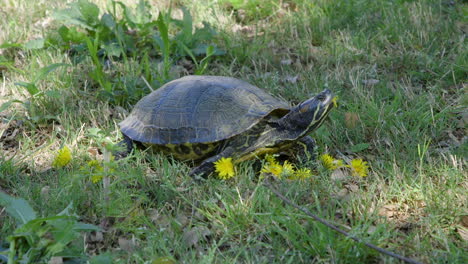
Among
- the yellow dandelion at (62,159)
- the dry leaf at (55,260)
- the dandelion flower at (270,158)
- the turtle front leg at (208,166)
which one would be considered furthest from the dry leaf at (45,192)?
the dandelion flower at (270,158)

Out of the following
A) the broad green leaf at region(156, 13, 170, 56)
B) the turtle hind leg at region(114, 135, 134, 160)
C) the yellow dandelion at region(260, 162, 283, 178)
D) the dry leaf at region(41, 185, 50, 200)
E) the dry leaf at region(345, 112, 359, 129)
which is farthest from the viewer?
the broad green leaf at region(156, 13, 170, 56)

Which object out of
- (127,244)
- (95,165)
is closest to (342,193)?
(127,244)

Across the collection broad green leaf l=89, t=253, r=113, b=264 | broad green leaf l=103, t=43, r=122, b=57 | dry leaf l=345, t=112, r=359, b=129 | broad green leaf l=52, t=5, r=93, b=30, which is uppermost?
broad green leaf l=52, t=5, r=93, b=30

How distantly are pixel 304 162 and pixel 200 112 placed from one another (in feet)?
3.15

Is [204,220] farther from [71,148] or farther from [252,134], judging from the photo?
[71,148]

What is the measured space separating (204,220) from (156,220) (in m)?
0.33

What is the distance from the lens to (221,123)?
385cm

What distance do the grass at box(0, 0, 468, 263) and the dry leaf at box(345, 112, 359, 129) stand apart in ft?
0.07

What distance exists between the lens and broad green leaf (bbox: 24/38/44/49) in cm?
563

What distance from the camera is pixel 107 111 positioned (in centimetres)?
486

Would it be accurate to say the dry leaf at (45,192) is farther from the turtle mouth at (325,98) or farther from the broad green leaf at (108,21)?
the broad green leaf at (108,21)

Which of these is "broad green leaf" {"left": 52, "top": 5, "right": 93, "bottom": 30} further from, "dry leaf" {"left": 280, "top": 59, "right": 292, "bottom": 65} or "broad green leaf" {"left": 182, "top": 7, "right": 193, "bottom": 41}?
"dry leaf" {"left": 280, "top": 59, "right": 292, "bottom": 65}

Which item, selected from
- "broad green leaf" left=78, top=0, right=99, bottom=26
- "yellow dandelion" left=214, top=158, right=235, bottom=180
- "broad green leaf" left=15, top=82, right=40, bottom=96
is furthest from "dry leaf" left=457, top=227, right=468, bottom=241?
"broad green leaf" left=78, top=0, right=99, bottom=26

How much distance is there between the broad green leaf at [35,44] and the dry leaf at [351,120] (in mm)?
3637
